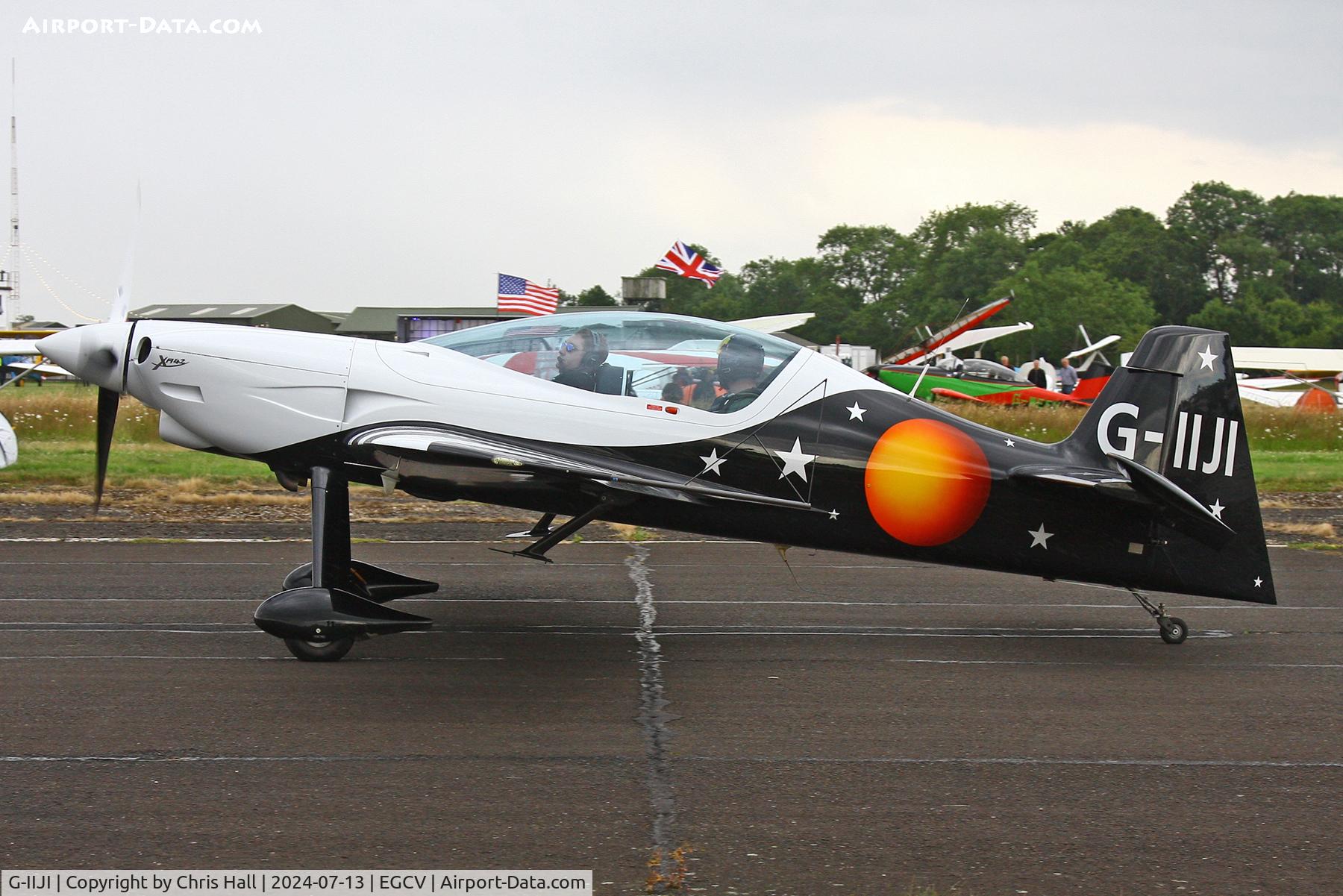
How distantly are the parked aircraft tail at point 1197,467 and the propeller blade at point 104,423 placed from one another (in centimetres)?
629

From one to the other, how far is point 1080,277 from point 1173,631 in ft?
271

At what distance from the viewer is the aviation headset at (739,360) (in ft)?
24.5

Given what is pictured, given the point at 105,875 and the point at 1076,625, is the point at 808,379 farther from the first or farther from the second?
the point at 105,875

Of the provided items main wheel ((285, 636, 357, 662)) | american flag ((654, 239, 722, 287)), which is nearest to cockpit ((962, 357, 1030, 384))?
american flag ((654, 239, 722, 287))

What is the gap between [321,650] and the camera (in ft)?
23.3

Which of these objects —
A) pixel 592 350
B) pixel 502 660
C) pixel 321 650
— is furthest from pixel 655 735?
pixel 592 350

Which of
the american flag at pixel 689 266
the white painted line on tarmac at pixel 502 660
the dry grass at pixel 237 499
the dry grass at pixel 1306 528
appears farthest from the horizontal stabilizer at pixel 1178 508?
the american flag at pixel 689 266

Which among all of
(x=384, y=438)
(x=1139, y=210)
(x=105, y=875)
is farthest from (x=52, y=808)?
(x=1139, y=210)

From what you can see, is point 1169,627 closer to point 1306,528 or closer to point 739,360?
point 739,360

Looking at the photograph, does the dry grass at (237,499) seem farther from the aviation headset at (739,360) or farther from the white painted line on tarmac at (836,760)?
the white painted line on tarmac at (836,760)

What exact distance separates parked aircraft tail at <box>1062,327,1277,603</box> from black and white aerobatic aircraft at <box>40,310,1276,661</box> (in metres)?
0.01

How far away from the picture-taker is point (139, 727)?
575 cm

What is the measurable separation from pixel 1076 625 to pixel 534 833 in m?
5.42

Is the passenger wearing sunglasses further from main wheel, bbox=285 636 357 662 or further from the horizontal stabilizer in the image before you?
the horizontal stabilizer
